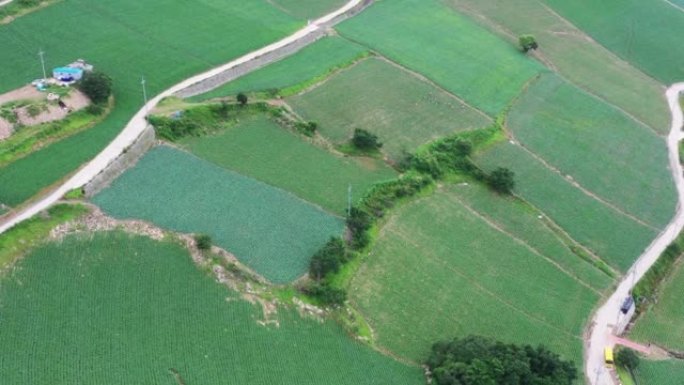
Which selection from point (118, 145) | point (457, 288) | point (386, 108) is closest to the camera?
point (457, 288)

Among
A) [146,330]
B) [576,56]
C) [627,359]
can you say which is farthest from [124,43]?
[576,56]

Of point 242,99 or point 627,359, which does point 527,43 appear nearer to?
point 242,99

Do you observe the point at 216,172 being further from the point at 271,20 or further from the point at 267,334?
the point at 271,20

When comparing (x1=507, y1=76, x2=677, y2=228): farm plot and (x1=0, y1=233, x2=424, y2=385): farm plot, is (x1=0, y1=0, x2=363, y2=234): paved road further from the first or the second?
(x1=507, y1=76, x2=677, y2=228): farm plot

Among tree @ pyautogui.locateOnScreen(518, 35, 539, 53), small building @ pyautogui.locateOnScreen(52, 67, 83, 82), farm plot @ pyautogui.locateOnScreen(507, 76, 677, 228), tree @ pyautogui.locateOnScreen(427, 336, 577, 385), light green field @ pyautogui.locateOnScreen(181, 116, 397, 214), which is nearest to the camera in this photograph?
tree @ pyautogui.locateOnScreen(427, 336, 577, 385)

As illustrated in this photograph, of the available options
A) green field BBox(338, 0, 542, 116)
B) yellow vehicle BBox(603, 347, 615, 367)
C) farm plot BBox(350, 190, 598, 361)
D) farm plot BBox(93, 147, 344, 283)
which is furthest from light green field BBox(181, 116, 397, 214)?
yellow vehicle BBox(603, 347, 615, 367)

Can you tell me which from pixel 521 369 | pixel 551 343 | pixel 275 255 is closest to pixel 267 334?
pixel 275 255
